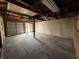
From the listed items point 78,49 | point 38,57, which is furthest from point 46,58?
point 78,49

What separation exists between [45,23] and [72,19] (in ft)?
9.17

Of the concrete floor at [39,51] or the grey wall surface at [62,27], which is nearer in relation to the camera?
the concrete floor at [39,51]

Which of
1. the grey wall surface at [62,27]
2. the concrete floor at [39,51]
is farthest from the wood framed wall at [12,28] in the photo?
the grey wall surface at [62,27]

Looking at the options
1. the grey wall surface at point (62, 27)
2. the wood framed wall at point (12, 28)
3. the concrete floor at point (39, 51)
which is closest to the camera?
the concrete floor at point (39, 51)

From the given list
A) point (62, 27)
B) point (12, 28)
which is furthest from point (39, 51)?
point (12, 28)

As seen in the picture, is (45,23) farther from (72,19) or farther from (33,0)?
(33,0)

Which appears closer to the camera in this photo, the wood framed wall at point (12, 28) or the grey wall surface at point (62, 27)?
the grey wall surface at point (62, 27)

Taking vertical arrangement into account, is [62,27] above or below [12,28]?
above

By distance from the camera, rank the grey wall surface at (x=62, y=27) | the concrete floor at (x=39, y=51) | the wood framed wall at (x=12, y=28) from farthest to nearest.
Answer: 1. the wood framed wall at (x=12, y=28)
2. the grey wall surface at (x=62, y=27)
3. the concrete floor at (x=39, y=51)

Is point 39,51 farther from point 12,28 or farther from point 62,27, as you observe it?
point 12,28

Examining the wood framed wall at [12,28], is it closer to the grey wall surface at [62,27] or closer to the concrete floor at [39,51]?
the concrete floor at [39,51]

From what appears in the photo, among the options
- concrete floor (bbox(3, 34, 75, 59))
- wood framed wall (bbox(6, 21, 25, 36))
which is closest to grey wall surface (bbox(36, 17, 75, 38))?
concrete floor (bbox(3, 34, 75, 59))

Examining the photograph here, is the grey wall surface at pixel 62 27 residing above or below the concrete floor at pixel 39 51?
above

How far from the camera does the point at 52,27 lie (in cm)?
582
